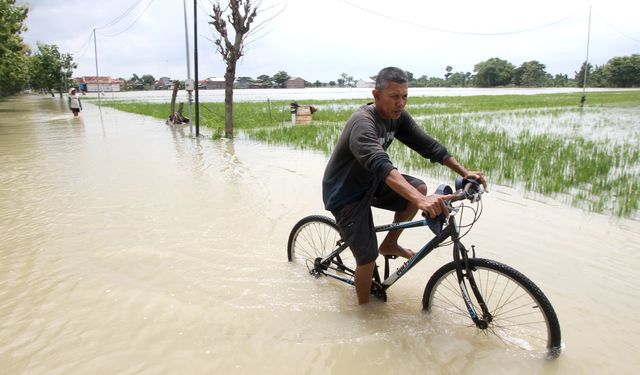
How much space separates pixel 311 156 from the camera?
9.48 metres

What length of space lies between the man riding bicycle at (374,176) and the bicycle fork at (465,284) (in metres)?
0.32

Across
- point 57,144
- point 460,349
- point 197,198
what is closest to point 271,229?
point 197,198

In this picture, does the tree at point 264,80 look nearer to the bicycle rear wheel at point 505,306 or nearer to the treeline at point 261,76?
the treeline at point 261,76

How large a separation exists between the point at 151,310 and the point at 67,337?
0.52 metres

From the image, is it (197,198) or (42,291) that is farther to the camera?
(197,198)

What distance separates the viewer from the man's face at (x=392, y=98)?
238cm

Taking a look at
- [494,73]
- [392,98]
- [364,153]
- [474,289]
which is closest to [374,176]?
[364,153]

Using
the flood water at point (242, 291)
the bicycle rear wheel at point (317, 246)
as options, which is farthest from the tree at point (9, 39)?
the bicycle rear wheel at point (317, 246)

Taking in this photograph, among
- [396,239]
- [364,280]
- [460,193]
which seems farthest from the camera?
[396,239]

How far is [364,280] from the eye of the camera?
2.83 meters

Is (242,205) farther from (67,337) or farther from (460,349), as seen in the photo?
(460,349)

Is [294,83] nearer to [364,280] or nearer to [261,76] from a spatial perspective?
[261,76]

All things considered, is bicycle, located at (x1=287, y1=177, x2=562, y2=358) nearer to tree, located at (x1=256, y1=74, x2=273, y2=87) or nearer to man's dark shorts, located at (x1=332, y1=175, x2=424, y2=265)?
man's dark shorts, located at (x1=332, y1=175, x2=424, y2=265)

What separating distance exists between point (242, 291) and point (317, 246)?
82cm
